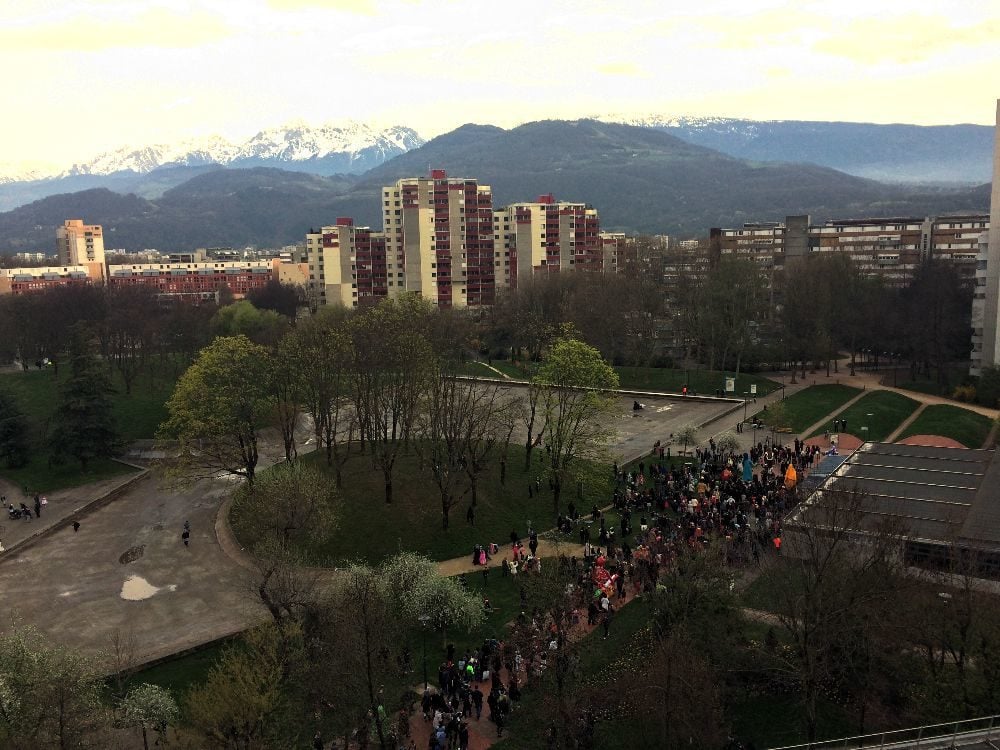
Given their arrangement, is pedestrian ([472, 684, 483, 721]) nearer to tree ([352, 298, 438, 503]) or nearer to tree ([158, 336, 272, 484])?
tree ([352, 298, 438, 503])

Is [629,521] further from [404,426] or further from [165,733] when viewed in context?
[165,733]

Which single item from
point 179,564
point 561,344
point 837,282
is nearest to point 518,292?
point 837,282

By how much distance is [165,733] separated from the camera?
65.7 feet

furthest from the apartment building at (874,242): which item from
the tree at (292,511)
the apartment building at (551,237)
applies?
the tree at (292,511)

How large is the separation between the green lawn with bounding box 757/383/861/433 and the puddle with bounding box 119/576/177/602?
36627 mm

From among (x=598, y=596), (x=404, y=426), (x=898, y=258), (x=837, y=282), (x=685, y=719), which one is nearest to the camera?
(x=685, y=719)

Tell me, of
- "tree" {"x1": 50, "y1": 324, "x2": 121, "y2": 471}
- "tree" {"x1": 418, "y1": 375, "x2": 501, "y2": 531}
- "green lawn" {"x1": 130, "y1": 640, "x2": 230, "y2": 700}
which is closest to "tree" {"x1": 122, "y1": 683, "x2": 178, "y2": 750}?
"green lawn" {"x1": 130, "y1": 640, "x2": 230, "y2": 700}

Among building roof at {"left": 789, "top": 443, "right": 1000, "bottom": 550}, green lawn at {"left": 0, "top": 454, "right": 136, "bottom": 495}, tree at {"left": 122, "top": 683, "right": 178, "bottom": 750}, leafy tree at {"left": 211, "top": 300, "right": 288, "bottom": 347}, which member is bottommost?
green lawn at {"left": 0, "top": 454, "right": 136, "bottom": 495}

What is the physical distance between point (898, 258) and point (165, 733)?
104 metres

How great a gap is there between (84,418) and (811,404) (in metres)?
50.2

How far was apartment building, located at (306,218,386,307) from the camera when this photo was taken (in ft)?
365

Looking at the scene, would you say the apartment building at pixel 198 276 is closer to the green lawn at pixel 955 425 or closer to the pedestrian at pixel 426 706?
the green lawn at pixel 955 425

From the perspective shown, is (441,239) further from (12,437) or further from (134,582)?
(134,582)

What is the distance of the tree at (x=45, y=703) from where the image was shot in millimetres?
16984
